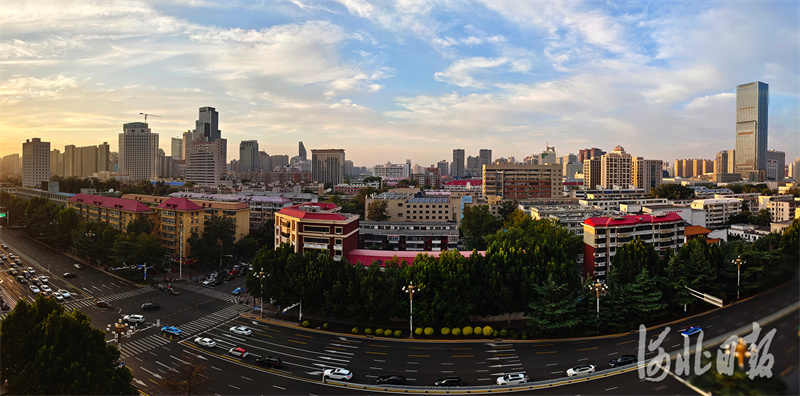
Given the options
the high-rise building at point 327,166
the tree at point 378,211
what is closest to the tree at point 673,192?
the tree at point 378,211

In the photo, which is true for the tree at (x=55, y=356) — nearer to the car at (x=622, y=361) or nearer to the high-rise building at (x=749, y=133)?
the car at (x=622, y=361)

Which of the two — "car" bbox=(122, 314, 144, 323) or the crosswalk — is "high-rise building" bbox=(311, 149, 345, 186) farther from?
"car" bbox=(122, 314, 144, 323)

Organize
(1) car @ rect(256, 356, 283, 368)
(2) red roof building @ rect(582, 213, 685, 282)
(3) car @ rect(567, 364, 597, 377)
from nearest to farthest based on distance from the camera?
(3) car @ rect(567, 364, 597, 377) < (1) car @ rect(256, 356, 283, 368) < (2) red roof building @ rect(582, 213, 685, 282)

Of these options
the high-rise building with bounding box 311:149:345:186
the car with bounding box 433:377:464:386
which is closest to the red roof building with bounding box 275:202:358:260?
the car with bounding box 433:377:464:386

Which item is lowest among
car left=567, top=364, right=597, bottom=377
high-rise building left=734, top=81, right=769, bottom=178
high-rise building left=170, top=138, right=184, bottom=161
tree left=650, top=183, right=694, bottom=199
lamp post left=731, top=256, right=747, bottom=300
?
car left=567, top=364, right=597, bottom=377

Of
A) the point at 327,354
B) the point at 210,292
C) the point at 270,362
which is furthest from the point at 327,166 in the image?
the point at 270,362

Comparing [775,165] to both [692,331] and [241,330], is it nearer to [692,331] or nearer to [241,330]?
[692,331]
